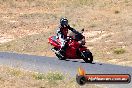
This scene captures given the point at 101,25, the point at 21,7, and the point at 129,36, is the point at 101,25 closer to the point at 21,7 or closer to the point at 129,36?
the point at 129,36

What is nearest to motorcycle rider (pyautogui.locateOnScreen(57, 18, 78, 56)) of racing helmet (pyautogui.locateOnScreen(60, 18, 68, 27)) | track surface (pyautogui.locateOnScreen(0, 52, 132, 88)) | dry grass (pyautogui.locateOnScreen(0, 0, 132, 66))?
racing helmet (pyautogui.locateOnScreen(60, 18, 68, 27))

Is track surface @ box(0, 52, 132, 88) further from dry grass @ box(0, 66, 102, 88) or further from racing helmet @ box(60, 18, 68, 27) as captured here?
dry grass @ box(0, 66, 102, 88)

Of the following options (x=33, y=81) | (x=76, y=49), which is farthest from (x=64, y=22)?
(x=33, y=81)

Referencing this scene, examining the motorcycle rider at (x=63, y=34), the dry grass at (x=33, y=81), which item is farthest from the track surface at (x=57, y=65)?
the dry grass at (x=33, y=81)

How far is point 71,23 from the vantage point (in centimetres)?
4859

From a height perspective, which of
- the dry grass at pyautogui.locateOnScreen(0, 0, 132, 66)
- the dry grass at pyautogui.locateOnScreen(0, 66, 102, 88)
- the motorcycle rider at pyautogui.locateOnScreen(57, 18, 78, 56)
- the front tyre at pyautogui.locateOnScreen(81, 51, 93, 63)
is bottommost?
the dry grass at pyautogui.locateOnScreen(0, 0, 132, 66)

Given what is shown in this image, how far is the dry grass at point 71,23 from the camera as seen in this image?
37.1 metres

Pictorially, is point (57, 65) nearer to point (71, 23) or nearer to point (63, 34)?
point (63, 34)

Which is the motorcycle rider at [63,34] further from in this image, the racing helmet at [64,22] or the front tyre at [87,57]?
the front tyre at [87,57]

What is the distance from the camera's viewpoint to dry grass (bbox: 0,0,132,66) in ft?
122

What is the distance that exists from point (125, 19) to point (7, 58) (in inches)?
949

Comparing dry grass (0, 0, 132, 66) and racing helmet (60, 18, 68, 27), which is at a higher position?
racing helmet (60, 18, 68, 27)

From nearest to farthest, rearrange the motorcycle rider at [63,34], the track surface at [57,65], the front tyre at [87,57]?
the track surface at [57,65], the front tyre at [87,57], the motorcycle rider at [63,34]

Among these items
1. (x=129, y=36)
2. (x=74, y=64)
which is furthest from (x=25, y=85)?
(x=129, y=36)
